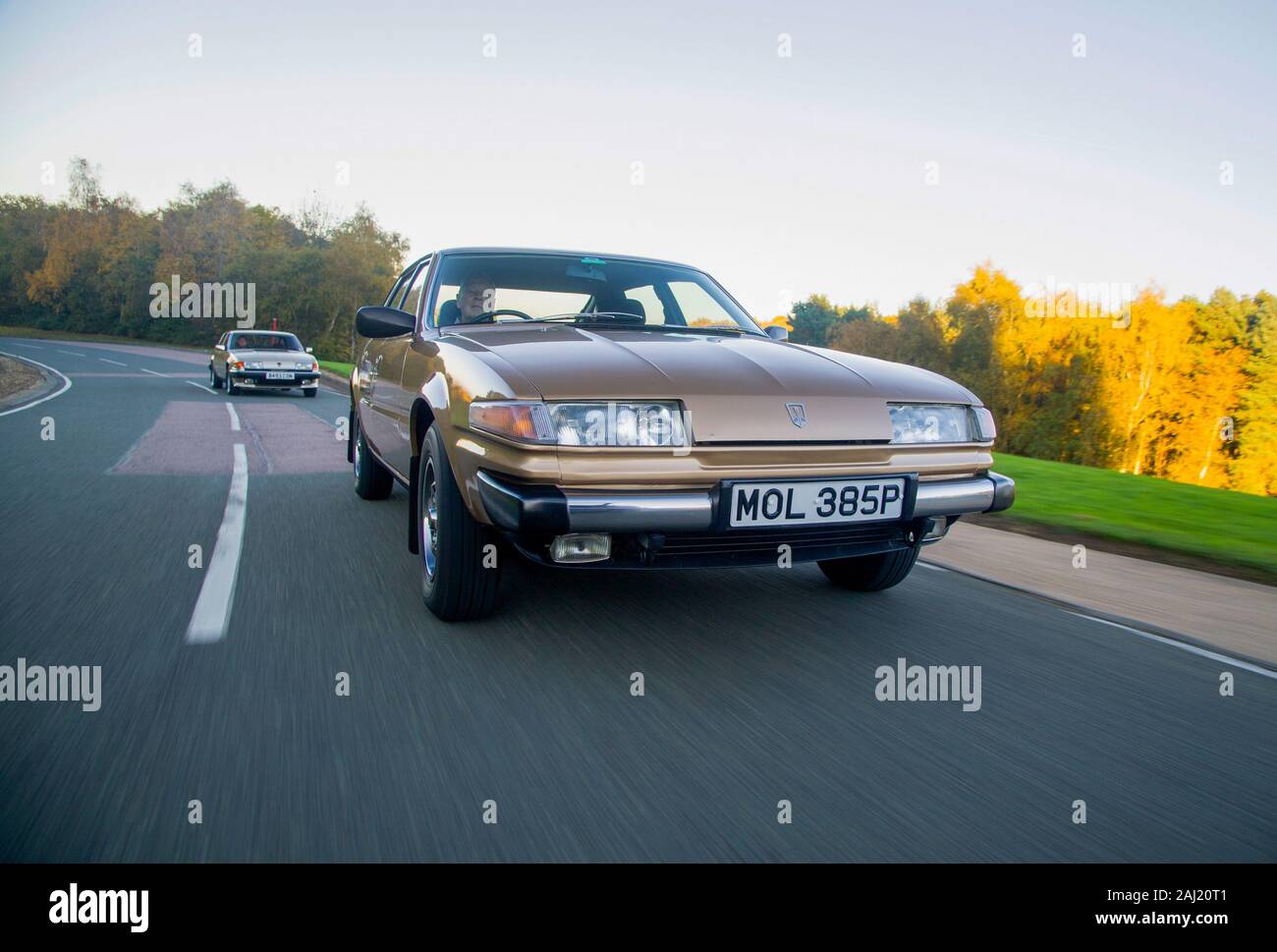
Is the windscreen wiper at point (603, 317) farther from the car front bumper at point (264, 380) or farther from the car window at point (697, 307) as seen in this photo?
the car front bumper at point (264, 380)

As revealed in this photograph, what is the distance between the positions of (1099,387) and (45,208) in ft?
287

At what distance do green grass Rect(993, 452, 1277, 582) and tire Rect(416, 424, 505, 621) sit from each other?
471cm

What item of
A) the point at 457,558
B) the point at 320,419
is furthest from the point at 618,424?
the point at 320,419

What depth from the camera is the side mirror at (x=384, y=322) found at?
4664 mm

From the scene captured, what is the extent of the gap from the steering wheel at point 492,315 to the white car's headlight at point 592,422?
170cm

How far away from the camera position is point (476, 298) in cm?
480

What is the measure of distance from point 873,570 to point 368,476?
3.88 metres

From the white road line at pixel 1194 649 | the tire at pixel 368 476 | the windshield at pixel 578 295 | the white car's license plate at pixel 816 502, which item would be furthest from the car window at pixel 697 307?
the tire at pixel 368 476

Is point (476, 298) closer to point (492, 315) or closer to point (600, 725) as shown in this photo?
point (492, 315)

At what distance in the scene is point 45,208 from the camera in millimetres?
80875

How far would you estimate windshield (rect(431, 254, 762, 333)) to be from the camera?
474 cm

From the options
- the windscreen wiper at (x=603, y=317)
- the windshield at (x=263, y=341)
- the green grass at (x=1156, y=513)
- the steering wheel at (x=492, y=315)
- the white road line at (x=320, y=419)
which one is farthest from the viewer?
the windshield at (x=263, y=341)
